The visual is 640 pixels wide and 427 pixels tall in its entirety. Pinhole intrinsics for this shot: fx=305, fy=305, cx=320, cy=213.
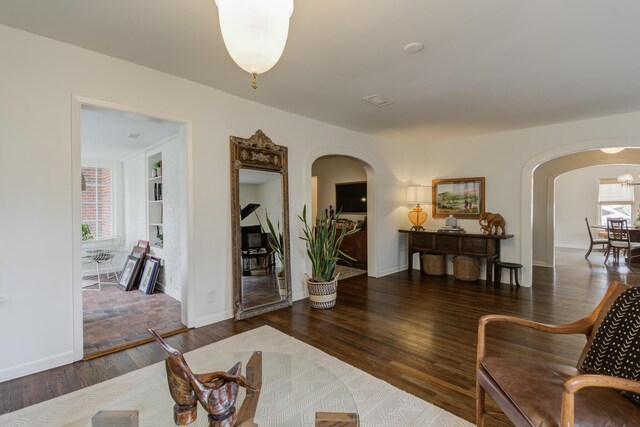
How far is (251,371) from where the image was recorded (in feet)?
5.93

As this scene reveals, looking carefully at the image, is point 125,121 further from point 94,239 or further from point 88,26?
point 94,239

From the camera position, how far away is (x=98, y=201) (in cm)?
627

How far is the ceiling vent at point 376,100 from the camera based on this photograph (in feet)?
11.9

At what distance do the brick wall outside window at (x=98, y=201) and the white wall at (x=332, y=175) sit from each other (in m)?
4.56

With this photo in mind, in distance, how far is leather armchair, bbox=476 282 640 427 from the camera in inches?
44.4

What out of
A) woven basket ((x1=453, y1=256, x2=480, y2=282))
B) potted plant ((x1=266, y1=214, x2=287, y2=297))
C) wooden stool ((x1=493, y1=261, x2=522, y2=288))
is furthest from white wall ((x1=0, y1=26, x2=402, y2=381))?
wooden stool ((x1=493, y1=261, x2=522, y2=288))

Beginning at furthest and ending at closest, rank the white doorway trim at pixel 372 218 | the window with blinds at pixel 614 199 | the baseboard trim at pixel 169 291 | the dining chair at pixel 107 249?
1. the window with blinds at pixel 614 199
2. the dining chair at pixel 107 249
3. the white doorway trim at pixel 372 218
4. the baseboard trim at pixel 169 291

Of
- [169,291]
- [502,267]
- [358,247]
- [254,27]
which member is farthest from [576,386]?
[358,247]

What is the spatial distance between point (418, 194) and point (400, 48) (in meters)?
3.88

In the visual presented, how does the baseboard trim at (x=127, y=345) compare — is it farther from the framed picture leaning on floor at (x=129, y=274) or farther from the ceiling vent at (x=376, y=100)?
the ceiling vent at (x=376, y=100)

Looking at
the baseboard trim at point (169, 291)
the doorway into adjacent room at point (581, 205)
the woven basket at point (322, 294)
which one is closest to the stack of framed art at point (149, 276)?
the baseboard trim at point (169, 291)

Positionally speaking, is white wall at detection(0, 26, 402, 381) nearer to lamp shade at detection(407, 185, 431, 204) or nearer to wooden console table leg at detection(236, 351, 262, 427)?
wooden console table leg at detection(236, 351, 262, 427)

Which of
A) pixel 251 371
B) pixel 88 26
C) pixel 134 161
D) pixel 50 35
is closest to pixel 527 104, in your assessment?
pixel 251 371

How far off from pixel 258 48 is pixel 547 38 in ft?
7.48
